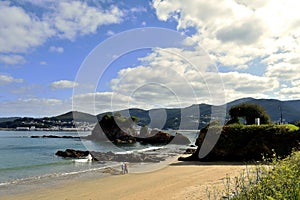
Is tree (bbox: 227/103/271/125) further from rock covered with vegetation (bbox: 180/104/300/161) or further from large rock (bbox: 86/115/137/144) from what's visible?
large rock (bbox: 86/115/137/144)

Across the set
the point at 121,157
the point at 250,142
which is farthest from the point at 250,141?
the point at 121,157

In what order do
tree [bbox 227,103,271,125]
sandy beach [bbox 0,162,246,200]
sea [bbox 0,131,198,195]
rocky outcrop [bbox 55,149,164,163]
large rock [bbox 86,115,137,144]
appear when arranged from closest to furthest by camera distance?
1. sandy beach [bbox 0,162,246,200]
2. sea [bbox 0,131,198,195]
3. rocky outcrop [bbox 55,149,164,163]
4. tree [bbox 227,103,271,125]
5. large rock [bbox 86,115,137,144]

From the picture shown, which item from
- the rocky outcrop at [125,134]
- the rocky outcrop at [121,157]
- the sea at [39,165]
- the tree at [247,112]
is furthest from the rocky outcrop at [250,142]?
the rocky outcrop at [125,134]

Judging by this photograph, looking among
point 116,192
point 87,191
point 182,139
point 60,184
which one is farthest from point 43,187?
point 182,139

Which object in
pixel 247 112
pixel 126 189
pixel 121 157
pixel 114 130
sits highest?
pixel 247 112

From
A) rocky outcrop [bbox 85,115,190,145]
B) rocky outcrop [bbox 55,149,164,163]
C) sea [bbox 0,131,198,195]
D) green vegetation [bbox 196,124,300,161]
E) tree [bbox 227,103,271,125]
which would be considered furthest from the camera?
rocky outcrop [bbox 85,115,190,145]

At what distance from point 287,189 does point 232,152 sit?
20.6 metres

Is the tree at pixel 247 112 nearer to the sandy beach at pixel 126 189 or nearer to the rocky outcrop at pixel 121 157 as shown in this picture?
the rocky outcrop at pixel 121 157

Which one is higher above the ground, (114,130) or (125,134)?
(114,130)

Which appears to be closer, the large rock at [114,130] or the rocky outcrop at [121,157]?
the rocky outcrop at [121,157]

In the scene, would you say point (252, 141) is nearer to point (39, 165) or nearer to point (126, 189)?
point (126, 189)

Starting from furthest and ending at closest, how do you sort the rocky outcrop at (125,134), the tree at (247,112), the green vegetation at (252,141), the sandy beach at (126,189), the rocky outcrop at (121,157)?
the rocky outcrop at (125,134) < the tree at (247,112) < the rocky outcrop at (121,157) < the green vegetation at (252,141) < the sandy beach at (126,189)

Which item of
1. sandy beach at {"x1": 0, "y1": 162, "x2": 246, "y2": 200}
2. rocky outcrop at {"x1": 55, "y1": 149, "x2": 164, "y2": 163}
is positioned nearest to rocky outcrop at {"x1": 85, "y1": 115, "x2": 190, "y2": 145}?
rocky outcrop at {"x1": 55, "y1": 149, "x2": 164, "y2": 163}

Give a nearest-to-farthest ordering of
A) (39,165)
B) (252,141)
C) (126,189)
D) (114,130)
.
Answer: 1. (126,189)
2. (252,141)
3. (39,165)
4. (114,130)
